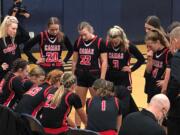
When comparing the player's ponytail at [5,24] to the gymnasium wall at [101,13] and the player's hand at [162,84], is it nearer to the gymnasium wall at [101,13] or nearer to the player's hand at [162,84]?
the player's hand at [162,84]

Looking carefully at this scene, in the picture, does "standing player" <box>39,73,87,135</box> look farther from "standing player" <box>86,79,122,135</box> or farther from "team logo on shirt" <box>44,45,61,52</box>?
"team logo on shirt" <box>44,45,61,52</box>

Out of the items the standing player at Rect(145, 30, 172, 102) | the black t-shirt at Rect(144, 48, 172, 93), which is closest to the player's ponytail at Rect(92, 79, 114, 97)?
the standing player at Rect(145, 30, 172, 102)

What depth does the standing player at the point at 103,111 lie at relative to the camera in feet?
18.3

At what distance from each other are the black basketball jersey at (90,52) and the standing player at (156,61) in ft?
2.86

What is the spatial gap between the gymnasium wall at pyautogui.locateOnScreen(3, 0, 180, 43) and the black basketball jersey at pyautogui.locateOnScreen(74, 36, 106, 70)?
731 centimetres

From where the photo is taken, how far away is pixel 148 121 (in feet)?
14.3

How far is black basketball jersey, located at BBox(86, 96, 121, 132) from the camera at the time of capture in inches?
220

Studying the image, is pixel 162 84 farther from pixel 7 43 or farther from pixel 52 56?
pixel 7 43

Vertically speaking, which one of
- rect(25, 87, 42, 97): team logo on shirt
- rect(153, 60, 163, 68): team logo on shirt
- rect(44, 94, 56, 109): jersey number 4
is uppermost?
rect(153, 60, 163, 68): team logo on shirt

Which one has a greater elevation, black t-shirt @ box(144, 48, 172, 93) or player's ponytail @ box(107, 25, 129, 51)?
player's ponytail @ box(107, 25, 129, 51)

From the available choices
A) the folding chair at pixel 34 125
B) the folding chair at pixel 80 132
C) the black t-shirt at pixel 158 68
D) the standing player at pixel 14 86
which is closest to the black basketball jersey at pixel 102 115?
the folding chair at pixel 34 125

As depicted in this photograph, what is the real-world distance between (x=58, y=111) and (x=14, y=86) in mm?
898

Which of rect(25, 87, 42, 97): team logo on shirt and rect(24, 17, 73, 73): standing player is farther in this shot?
rect(24, 17, 73, 73): standing player

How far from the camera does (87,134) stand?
4.83 m
